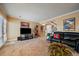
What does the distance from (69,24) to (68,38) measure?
1.31 ft

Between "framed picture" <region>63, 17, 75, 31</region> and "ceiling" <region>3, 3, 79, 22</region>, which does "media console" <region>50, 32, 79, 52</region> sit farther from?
"ceiling" <region>3, 3, 79, 22</region>

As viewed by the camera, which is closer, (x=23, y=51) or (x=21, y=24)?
(x=23, y=51)

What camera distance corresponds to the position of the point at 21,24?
2.65m

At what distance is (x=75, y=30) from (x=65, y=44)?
0.45 m

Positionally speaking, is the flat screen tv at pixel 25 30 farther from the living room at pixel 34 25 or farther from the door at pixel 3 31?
the door at pixel 3 31

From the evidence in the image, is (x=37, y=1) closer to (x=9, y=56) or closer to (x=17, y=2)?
(x=17, y=2)

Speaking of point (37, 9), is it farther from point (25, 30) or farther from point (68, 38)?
point (68, 38)

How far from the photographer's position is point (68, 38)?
A: 2506mm

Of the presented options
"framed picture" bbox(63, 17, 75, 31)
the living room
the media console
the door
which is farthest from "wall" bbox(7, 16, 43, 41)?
"framed picture" bbox(63, 17, 75, 31)

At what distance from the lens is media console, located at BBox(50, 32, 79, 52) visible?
238cm

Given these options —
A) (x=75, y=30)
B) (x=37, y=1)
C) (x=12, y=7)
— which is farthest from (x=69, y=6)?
(x=12, y=7)

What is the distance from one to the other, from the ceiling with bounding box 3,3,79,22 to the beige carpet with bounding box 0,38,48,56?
0.76 metres

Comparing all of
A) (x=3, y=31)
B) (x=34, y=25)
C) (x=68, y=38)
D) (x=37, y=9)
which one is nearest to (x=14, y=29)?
(x=3, y=31)

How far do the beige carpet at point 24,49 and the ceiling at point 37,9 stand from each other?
0.76 m
